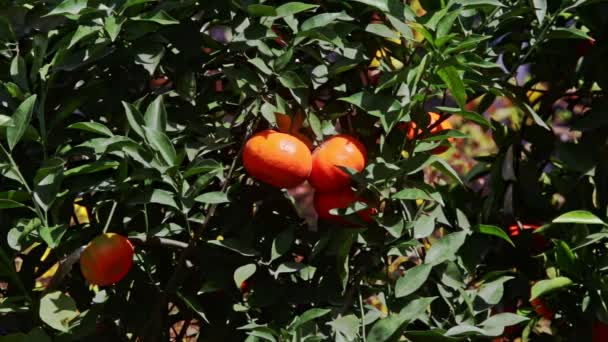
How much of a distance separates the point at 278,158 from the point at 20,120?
0.33 m

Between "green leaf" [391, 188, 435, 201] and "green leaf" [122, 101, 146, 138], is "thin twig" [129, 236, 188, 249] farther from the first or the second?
"green leaf" [391, 188, 435, 201]

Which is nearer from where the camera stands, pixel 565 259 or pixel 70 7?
pixel 70 7

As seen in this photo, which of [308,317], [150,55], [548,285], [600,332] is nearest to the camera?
[308,317]

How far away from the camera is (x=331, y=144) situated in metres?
1.23

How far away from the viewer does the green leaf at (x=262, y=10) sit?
121 cm

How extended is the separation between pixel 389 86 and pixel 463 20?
185 millimetres

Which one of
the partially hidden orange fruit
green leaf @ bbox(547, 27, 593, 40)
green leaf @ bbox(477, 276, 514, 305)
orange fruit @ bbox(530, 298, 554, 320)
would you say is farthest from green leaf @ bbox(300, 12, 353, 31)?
orange fruit @ bbox(530, 298, 554, 320)

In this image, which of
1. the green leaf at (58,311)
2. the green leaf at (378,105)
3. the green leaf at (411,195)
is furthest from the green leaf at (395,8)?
the green leaf at (58,311)

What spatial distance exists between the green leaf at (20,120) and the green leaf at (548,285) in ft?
2.40

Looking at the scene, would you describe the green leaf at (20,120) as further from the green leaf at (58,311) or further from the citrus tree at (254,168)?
the green leaf at (58,311)

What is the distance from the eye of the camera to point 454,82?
45.7 inches

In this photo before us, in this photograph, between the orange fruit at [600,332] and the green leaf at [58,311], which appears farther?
the orange fruit at [600,332]

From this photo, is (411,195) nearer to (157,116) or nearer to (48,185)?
(157,116)

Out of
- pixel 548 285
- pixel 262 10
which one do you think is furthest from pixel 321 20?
pixel 548 285
